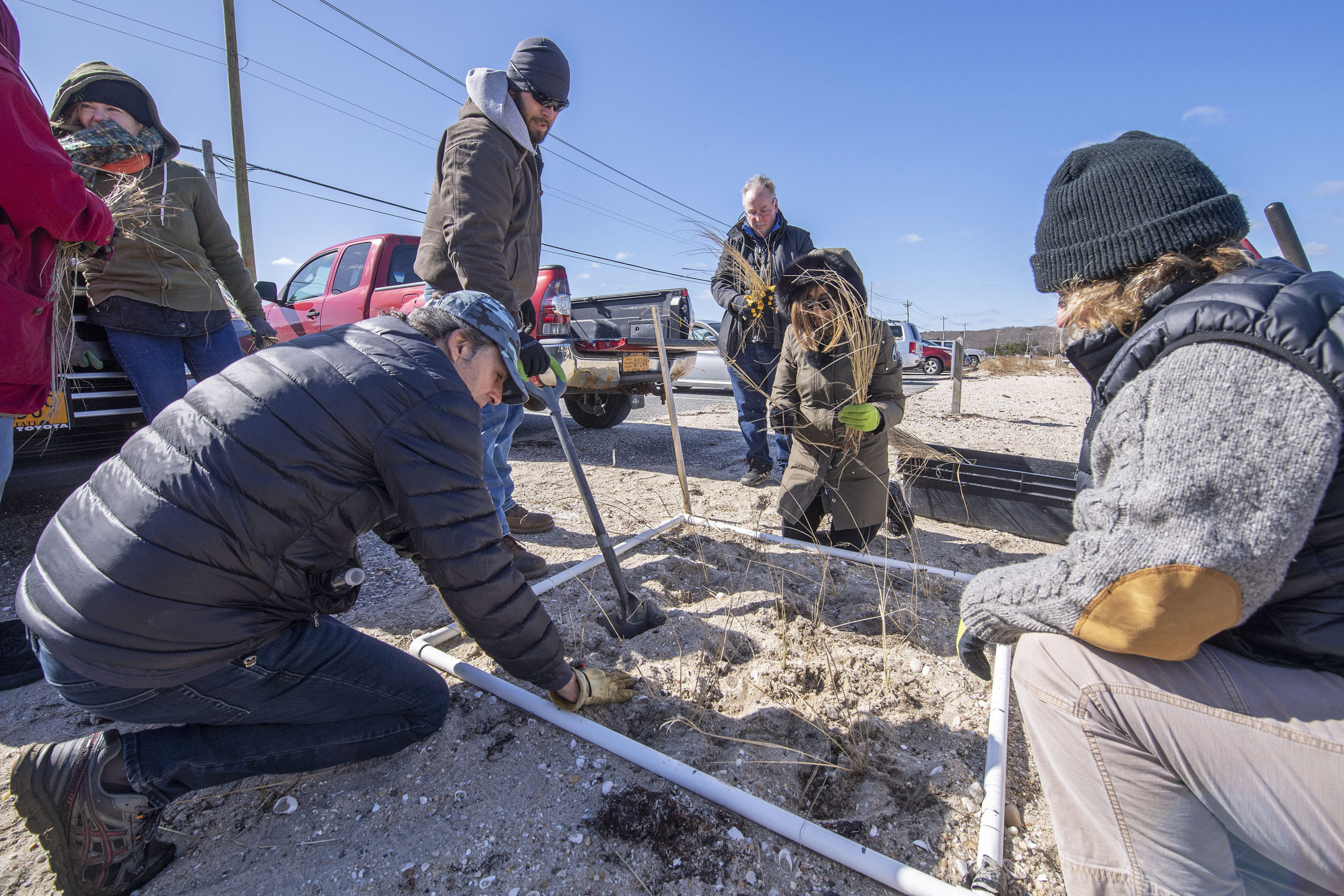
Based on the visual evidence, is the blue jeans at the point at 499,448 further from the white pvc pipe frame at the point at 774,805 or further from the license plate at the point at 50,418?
the license plate at the point at 50,418

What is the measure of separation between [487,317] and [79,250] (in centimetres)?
157

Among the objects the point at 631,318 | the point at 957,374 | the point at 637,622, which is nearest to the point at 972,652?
the point at 637,622

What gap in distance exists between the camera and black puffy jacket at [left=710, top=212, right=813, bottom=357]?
13.5 ft

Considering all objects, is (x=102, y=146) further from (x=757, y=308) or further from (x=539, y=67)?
(x=757, y=308)

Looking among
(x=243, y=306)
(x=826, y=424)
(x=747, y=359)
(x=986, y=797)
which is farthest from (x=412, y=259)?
(x=986, y=797)

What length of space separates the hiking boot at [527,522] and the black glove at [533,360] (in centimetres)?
119

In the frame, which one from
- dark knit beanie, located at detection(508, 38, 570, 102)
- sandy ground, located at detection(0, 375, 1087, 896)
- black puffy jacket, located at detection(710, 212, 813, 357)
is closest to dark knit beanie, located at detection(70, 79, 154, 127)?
dark knit beanie, located at detection(508, 38, 570, 102)

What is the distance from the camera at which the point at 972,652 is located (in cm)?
136

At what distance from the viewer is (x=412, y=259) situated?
19.2ft

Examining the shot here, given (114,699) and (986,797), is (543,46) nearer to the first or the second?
(114,699)

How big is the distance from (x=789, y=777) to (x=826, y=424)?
1.75 m

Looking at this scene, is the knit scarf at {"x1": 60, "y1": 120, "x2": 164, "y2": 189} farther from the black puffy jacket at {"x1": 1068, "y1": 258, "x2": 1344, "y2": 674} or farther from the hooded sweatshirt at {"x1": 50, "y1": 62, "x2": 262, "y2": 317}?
the black puffy jacket at {"x1": 1068, "y1": 258, "x2": 1344, "y2": 674}

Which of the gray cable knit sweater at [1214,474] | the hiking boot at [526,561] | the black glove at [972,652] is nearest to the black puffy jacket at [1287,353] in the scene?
the gray cable knit sweater at [1214,474]

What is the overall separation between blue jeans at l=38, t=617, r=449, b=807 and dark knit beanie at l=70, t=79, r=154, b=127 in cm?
201
